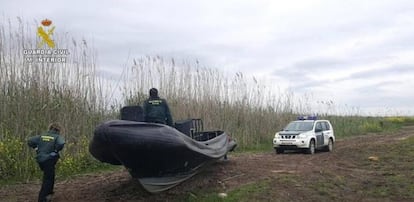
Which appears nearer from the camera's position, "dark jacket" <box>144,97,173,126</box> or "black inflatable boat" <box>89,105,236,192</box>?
"black inflatable boat" <box>89,105,236,192</box>

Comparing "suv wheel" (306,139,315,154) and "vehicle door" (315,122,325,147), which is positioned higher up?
"vehicle door" (315,122,325,147)

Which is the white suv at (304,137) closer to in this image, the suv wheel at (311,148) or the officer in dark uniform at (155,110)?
the suv wheel at (311,148)

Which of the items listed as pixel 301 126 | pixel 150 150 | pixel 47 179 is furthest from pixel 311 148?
pixel 47 179

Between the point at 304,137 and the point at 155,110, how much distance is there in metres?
9.67

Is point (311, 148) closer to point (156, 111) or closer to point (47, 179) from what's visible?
point (156, 111)

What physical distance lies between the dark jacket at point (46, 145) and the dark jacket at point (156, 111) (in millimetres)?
1782

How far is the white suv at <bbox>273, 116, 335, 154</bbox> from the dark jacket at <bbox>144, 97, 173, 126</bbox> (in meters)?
9.33

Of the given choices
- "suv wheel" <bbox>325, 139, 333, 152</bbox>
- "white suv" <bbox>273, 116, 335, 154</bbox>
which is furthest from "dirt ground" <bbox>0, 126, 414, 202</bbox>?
"suv wheel" <bbox>325, 139, 333, 152</bbox>

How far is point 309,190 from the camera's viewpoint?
956 cm

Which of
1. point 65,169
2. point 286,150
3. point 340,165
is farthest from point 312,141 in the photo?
point 65,169

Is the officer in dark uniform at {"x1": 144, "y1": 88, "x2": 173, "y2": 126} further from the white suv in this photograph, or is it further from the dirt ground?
the white suv

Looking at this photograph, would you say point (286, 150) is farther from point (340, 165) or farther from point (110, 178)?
point (110, 178)

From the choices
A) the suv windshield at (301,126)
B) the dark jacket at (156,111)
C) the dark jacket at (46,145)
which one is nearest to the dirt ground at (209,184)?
the dark jacket at (46,145)

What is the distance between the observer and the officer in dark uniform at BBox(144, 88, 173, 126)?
9.40m
